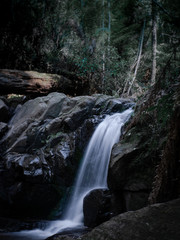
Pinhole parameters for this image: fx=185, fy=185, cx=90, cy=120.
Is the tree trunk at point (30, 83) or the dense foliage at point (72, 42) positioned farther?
the dense foliage at point (72, 42)

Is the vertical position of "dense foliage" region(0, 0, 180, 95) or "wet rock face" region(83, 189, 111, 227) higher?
"dense foliage" region(0, 0, 180, 95)

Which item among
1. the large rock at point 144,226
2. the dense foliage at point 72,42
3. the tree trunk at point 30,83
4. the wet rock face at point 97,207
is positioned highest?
the dense foliage at point 72,42

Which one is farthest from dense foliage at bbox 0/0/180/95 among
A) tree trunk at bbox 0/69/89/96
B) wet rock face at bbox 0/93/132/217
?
wet rock face at bbox 0/93/132/217

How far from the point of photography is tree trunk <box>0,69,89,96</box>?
9609mm

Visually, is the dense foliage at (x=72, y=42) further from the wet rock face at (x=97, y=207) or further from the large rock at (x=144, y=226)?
the large rock at (x=144, y=226)

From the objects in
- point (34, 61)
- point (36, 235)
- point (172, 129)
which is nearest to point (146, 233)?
point (172, 129)

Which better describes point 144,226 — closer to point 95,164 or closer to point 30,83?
point 95,164

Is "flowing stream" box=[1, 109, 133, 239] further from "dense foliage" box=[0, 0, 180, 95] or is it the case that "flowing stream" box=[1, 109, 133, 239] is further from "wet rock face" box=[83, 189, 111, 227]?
"dense foliage" box=[0, 0, 180, 95]

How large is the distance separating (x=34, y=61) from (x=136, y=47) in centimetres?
799

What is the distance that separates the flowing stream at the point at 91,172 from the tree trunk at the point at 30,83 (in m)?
5.16

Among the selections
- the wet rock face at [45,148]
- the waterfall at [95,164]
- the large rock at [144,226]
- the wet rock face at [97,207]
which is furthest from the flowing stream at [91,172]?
the large rock at [144,226]

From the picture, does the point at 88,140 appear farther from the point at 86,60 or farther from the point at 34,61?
the point at 34,61

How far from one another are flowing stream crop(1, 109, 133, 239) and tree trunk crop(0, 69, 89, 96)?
5.16 metres

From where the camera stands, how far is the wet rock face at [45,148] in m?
5.66
